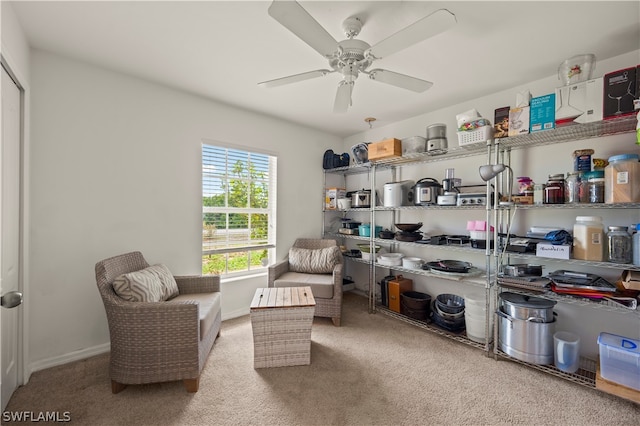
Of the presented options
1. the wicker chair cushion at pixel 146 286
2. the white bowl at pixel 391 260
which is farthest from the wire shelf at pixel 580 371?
the wicker chair cushion at pixel 146 286

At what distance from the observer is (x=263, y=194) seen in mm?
3605

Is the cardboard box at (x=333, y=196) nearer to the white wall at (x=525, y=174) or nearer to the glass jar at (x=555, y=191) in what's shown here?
the white wall at (x=525, y=174)

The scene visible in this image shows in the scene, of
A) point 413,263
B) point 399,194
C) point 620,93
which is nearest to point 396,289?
point 413,263

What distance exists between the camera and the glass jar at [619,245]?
6.00ft

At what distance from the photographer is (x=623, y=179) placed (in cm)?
177

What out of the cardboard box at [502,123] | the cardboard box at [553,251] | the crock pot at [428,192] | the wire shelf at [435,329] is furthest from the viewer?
the crock pot at [428,192]

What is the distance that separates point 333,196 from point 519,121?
2377 mm

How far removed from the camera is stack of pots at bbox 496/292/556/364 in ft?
6.93

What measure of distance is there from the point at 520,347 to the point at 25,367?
12.4 ft

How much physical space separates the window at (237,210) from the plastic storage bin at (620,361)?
3.24 meters

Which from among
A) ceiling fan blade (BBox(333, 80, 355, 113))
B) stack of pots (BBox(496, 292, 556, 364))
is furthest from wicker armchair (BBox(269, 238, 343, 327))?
ceiling fan blade (BBox(333, 80, 355, 113))

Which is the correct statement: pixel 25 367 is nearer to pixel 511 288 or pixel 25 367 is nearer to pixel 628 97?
pixel 511 288

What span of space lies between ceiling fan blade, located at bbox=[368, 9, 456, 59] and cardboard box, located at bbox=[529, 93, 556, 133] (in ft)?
4.36

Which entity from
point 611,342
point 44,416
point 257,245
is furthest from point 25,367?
point 611,342
